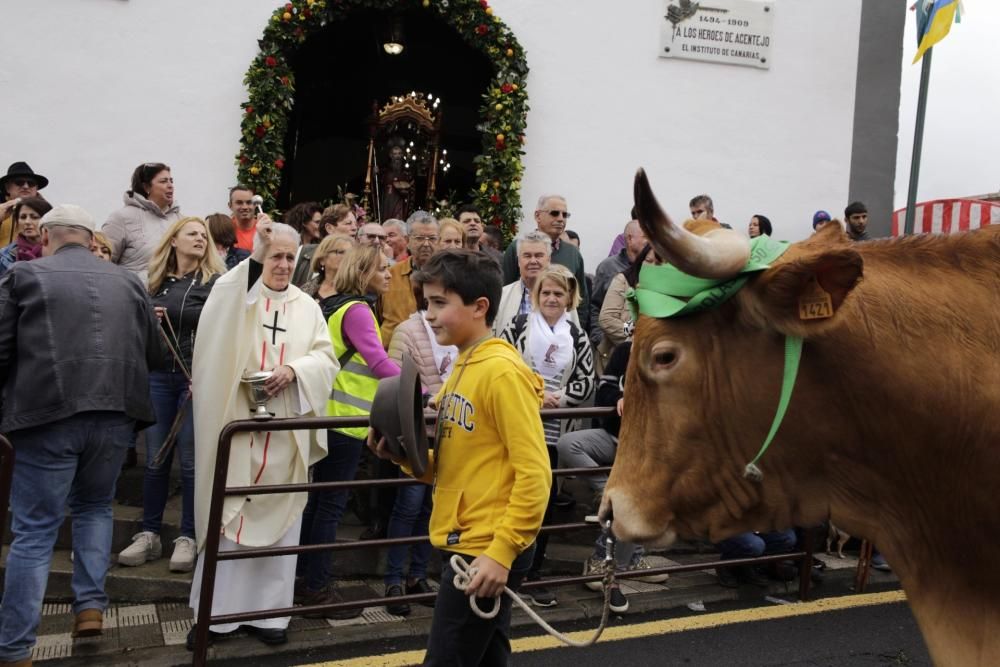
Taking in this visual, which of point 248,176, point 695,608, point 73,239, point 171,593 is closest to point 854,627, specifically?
point 695,608

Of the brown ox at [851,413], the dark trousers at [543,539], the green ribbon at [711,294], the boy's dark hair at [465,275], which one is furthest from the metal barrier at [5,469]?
the green ribbon at [711,294]

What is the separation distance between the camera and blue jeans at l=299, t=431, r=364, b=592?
5383 mm

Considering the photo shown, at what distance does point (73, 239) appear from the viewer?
189 inches

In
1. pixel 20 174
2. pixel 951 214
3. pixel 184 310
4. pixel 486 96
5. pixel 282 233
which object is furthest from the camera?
pixel 951 214

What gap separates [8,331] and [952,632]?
14.4 ft

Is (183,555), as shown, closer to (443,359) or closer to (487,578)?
(443,359)

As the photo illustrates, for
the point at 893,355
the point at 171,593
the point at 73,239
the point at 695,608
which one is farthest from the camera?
the point at 695,608

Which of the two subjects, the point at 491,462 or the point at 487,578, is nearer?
the point at 487,578

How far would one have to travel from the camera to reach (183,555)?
5.48 meters

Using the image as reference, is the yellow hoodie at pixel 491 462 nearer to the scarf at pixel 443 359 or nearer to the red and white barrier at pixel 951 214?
the scarf at pixel 443 359

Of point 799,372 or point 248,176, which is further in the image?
point 248,176

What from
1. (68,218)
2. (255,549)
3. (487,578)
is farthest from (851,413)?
(68,218)

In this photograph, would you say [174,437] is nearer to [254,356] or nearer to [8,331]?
[254,356]

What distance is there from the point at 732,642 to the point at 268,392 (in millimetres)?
3014
